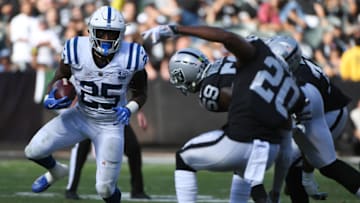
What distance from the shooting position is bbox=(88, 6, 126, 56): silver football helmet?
24.8 ft

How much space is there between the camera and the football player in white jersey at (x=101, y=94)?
24.9 feet

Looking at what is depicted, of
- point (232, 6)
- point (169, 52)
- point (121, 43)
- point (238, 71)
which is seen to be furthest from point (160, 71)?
point (238, 71)

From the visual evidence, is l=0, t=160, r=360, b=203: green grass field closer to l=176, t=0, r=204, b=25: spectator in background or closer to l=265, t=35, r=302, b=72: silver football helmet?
l=265, t=35, r=302, b=72: silver football helmet

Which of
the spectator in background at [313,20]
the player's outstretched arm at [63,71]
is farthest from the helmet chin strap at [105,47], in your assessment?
the spectator in background at [313,20]

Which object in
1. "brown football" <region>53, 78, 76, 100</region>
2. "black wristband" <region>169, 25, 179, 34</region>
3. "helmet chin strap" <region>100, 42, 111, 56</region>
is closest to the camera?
"black wristband" <region>169, 25, 179, 34</region>

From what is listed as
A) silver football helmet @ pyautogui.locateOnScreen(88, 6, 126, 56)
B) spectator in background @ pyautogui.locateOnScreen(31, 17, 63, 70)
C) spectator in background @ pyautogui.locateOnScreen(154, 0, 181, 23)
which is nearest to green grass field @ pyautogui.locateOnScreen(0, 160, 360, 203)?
silver football helmet @ pyautogui.locateOnScreen(88, 6, 126, 56)

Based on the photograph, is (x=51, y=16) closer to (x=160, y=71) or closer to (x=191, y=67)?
(x=160, y=71)

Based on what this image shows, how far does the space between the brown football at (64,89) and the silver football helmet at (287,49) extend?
1.64 meters

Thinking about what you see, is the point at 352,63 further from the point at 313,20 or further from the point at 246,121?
the point at 246,121

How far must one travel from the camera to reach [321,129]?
7.43m

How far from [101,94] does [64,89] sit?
1.01 feet

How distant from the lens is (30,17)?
16141mm

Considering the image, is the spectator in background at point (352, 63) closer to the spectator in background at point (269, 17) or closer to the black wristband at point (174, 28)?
the spectator in background at point (269, 17)

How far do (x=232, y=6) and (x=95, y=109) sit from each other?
8.83 metres
